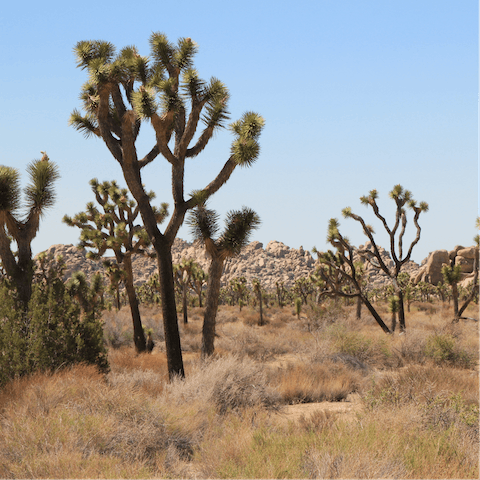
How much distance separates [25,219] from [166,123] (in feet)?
13.0

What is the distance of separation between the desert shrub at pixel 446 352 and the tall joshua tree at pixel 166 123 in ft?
27.4

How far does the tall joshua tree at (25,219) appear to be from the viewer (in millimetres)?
9695

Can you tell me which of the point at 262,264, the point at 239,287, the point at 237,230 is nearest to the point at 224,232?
the point at 237,230

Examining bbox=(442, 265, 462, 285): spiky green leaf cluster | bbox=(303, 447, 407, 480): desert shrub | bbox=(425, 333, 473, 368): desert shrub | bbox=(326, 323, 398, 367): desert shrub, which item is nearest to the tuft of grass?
bbox=(326, 323, 398, 367): desert shrub

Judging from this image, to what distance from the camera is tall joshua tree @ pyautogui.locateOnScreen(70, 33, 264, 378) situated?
10.1 m

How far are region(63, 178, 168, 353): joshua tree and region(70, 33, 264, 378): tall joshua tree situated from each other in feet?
25.1

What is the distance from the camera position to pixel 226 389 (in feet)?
27.5

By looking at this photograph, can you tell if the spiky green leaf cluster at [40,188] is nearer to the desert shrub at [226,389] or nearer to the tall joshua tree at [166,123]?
the tall joshua tree at [166,123]

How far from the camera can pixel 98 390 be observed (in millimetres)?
6621

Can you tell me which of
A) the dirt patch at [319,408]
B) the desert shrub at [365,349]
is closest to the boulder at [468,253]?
the desert shrub at [365,349]

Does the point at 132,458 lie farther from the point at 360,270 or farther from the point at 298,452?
the point at 360,270

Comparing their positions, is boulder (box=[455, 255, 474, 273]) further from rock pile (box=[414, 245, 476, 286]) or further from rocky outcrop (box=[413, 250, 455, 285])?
rocky outcrop (box=[413, 250, 455, 285])

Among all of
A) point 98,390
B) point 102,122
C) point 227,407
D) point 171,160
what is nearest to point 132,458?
point 98,390

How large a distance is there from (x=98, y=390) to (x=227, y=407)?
2.43 meters
